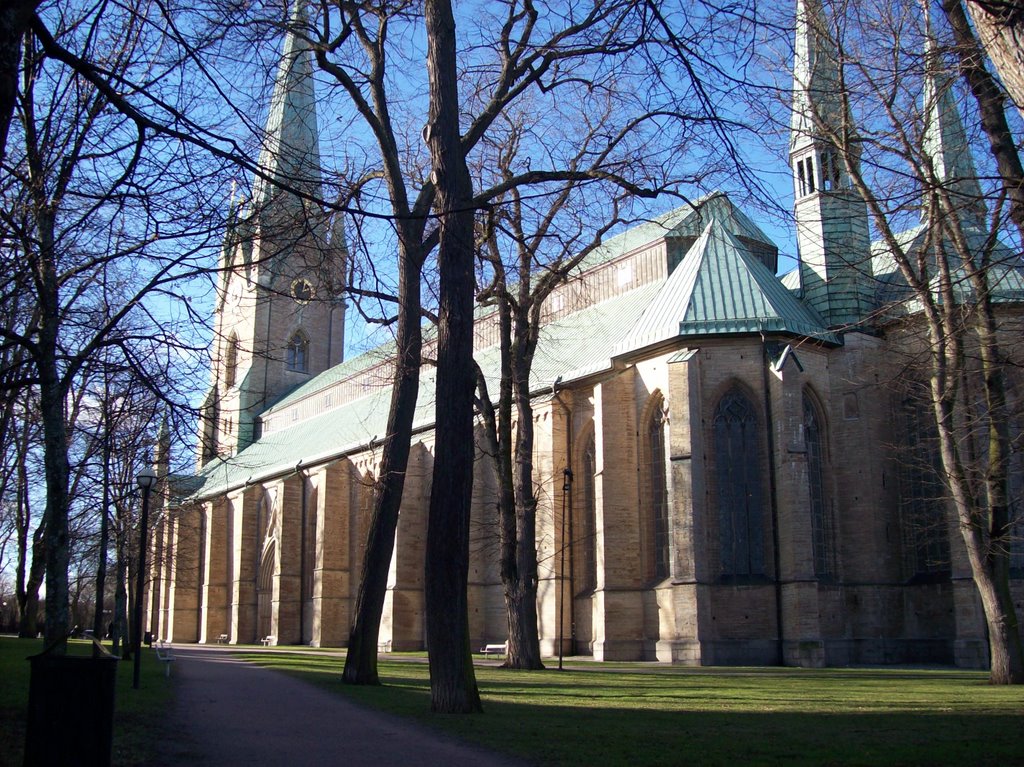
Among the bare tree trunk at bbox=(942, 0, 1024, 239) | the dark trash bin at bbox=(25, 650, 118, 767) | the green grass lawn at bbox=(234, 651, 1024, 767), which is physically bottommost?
the green grass lawn at bbox=(234, 651, 1024, 767)

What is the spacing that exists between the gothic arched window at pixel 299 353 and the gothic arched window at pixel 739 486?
3680 cm

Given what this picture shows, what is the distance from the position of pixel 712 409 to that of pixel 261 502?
97.8 feet

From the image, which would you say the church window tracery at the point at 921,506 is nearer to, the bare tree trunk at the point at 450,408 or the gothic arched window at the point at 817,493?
the gothic arched window at the point at 817,493

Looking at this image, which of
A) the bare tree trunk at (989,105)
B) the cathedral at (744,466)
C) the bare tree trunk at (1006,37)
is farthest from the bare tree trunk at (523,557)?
the bare tree trunk at (1006,37)

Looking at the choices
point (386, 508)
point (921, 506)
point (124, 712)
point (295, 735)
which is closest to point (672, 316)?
point (921, 506)

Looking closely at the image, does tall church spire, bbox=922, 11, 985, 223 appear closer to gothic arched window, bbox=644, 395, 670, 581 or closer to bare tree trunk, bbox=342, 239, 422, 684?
bare tree trunk, bbox=342, 239, 422, 684

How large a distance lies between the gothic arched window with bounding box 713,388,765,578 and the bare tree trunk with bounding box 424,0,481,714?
15.7 meters

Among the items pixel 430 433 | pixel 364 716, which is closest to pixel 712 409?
pixel 430 433

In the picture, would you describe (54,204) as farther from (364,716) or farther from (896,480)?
(896,480)

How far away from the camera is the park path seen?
9156 mm

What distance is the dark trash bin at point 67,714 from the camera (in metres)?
7.21

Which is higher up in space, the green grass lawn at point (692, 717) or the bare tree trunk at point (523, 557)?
the bare tree trunk at point (523, 557)

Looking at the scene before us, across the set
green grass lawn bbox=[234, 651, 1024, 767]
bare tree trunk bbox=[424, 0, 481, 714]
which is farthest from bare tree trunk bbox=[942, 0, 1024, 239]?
bare tree trunk bbox=[424, 0, 481, 714]

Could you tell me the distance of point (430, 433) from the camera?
38625 mm
